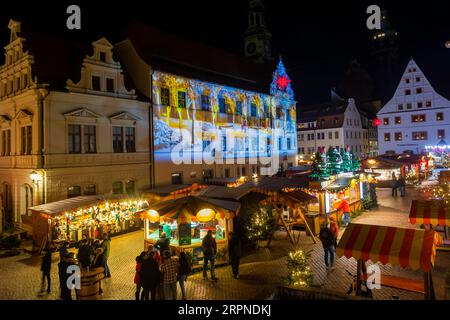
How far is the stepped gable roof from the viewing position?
1113 inches

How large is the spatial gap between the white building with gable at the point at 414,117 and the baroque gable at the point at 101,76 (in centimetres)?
4240

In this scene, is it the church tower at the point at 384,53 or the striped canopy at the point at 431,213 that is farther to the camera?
the church tower at the point at 384,53

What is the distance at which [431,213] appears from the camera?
43.7 ft

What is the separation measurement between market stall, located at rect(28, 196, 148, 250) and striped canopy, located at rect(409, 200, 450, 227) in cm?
1184

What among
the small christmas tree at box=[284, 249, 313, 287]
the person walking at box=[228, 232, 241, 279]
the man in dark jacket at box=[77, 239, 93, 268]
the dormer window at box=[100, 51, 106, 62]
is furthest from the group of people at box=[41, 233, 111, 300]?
the dormer window at box=[100, 51, 106, 62]

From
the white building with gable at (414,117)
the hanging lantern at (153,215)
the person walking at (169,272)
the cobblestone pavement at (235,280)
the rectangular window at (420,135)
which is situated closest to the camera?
the person walking at (169,272)

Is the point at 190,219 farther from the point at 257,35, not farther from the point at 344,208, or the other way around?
the point at 257,35

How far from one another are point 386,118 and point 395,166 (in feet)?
69.7

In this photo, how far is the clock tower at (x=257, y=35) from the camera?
4928cm

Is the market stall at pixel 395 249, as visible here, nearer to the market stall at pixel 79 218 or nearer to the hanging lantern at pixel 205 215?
the hanging lantern at pixel 205 215

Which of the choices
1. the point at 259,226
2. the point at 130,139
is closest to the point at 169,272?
the point at 259,226

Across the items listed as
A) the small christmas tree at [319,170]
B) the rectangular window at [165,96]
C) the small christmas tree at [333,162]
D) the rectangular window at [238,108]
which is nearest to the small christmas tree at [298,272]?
the small christmas tree at [319,170]

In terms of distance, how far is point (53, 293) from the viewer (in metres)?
11.2

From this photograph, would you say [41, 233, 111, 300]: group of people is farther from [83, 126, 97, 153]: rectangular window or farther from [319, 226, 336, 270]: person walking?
[83, 126, 97, 153]: rectangular window
